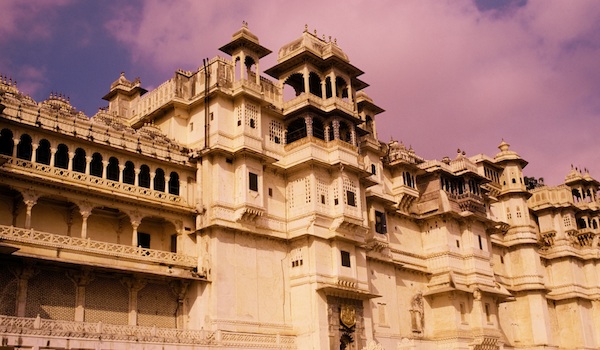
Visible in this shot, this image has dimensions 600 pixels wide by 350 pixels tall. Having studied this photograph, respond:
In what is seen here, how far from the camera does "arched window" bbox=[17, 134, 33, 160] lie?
2926 cm

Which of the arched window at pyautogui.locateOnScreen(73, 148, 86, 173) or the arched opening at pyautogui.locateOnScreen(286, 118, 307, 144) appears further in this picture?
the arched opening at pyautogui.locateOnScreen(286, 118, 307, 144)

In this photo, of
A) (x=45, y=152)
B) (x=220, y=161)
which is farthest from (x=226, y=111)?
(x=45, y=152)

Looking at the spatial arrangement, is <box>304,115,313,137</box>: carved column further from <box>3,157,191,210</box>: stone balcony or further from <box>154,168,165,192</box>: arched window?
<box>154,168,165,192</box>: arched window

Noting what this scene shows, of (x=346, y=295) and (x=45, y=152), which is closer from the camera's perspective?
(x=45, y=152)

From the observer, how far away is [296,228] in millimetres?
36250

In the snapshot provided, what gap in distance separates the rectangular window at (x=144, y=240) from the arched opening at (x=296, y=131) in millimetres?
9607

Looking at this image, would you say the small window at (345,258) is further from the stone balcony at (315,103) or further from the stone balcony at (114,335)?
the stone balcony at (315,103)

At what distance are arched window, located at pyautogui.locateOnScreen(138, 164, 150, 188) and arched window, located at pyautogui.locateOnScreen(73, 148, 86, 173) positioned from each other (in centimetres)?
286

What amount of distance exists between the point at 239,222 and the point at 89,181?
7252 millimetres

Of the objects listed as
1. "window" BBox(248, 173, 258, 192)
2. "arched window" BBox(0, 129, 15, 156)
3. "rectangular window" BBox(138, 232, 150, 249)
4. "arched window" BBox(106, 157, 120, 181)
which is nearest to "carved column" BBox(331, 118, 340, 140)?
"window" BBox(248, 173, 258, 192)

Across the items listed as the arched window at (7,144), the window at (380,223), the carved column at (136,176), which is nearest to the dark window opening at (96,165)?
the carved column at (136,176)

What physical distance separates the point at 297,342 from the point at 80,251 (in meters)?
11.5

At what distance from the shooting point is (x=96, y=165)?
31.6m

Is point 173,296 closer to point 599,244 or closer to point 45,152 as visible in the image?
point 45,152
